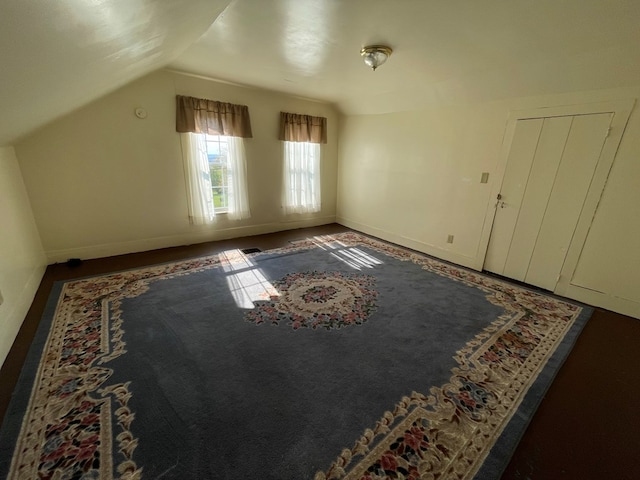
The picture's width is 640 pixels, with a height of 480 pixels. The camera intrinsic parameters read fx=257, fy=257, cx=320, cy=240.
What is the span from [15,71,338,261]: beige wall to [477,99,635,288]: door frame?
341cm

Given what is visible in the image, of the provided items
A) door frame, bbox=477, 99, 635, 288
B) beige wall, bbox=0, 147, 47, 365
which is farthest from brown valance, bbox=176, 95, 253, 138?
door frame, bbox=477, 99, 635, 288

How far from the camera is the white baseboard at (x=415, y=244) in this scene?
359cm

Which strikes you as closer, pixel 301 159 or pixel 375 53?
pixel 375 53

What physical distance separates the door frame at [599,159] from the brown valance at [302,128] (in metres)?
2.94

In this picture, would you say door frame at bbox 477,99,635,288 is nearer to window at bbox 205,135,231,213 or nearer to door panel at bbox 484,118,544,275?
door panel at bbox 484,118,544,275

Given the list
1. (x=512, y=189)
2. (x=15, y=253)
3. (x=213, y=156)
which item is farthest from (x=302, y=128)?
(x=15, y=253)

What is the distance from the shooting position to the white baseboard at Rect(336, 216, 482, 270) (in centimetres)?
359

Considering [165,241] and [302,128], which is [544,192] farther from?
[165,241]

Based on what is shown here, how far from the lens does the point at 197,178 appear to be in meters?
3.82

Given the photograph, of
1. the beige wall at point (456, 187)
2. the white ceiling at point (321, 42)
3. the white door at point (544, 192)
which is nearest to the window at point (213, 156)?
the white ceiling at point (321, 42)

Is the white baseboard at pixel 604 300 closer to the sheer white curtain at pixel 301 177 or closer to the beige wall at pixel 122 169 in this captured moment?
the sheer white curtain at pixel 301 177

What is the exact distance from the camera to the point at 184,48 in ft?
8.64

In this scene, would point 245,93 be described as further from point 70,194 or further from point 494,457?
point 494,457

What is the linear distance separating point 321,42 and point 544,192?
279cm
